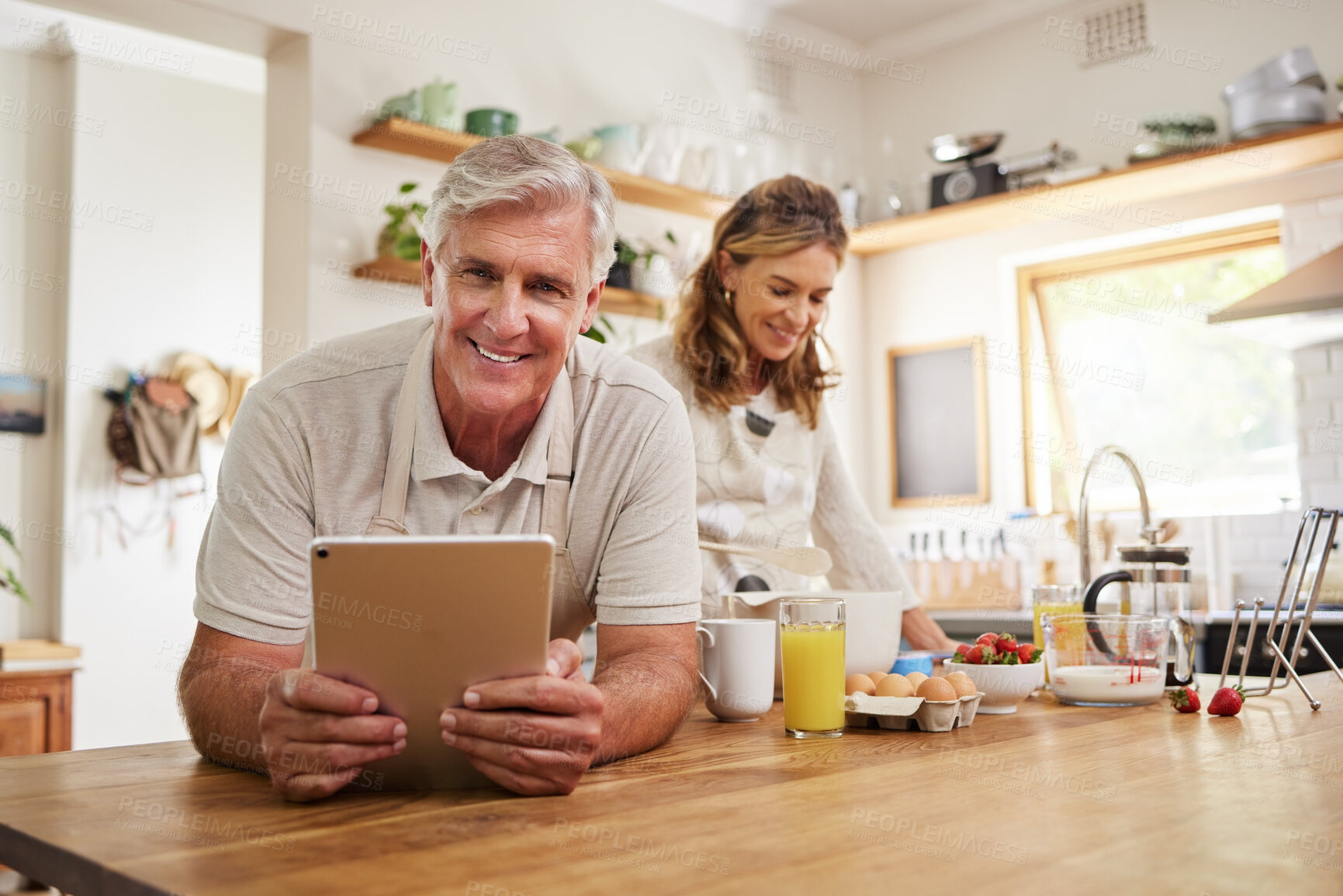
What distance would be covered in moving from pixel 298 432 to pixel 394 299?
228cm

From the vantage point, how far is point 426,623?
101cm

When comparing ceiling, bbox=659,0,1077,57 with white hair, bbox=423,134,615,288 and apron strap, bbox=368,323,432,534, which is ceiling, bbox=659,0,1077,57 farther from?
apron strap, bbox=368,323,432,534

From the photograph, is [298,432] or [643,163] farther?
[643,163]

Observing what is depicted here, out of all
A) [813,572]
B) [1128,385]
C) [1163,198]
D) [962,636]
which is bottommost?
[962,636]

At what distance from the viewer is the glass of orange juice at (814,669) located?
4.49ft

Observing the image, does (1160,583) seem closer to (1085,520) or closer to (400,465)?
(1085,520)

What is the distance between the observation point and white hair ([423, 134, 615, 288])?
53.8 inches

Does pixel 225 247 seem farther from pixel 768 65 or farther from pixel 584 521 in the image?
pixel 584 521

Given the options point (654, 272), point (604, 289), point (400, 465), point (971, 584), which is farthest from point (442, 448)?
point (971, 584)

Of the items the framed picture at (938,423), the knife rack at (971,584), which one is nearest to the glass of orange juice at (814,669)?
the knife rack at (971,584)

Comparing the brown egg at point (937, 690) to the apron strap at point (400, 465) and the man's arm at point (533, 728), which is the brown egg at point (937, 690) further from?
the apron strap at point (400, 465)

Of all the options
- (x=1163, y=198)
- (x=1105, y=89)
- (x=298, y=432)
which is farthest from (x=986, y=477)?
(x=298, y=432)

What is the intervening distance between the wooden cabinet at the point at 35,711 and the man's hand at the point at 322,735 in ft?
12.2

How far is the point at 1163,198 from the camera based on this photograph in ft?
14.3
